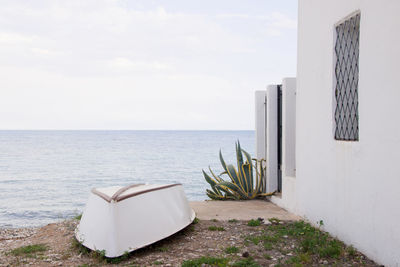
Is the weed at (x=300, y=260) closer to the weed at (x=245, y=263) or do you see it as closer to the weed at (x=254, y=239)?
the weed at (x=245, y=263)

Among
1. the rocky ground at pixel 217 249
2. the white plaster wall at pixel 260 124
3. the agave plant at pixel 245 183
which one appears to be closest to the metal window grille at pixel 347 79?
the rocky ground at pixel 217 249

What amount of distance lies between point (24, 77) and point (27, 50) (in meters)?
6.57

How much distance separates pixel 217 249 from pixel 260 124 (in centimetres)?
409

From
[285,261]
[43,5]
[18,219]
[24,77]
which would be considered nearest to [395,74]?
[285,261]

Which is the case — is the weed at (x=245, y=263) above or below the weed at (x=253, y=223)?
above

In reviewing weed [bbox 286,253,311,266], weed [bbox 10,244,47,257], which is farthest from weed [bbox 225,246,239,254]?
weed [bbox 10,244,47,257]

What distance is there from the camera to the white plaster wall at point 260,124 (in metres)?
7.77

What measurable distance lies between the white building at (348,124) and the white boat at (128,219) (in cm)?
191

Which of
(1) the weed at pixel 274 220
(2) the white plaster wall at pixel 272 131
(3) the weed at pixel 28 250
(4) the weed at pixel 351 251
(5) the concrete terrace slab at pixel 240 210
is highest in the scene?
(2) the white plaster wall at pixel 272 131

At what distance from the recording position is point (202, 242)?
15.0ft

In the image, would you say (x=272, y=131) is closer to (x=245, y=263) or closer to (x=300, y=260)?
(x=300, y=260)

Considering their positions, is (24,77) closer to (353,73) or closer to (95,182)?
(95,182)

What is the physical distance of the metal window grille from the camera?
14.1 feet

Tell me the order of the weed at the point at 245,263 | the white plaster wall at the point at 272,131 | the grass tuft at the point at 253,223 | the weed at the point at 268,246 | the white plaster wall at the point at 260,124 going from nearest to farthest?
1. the weed at the point at 245,263
2. the weed at the point at 268,246
3. the grass tuft at the point at 253,223
4. the white plaster wall at the point at 272,131
5. the white plaster wall at the point at 260,124
